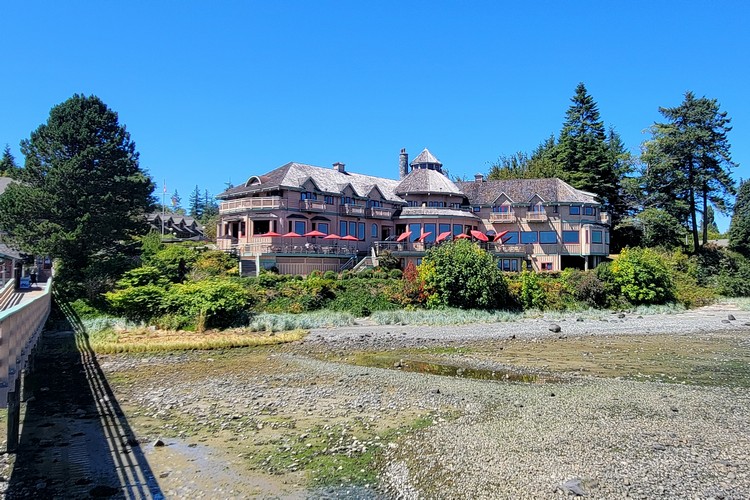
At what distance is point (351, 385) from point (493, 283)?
65.6ft

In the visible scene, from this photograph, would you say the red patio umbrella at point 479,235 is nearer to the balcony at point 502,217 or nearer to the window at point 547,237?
the balcony at point 502,217

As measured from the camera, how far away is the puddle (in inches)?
681

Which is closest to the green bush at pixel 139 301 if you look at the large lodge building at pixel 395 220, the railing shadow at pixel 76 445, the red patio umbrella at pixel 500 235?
the large lodge building at pixel 395 220

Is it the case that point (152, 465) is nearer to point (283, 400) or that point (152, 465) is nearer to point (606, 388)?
point (283, 400)

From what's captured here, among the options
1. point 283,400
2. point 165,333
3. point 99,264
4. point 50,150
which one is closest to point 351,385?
point 283,400

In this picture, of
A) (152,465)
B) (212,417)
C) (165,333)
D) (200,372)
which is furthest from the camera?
(165,333)

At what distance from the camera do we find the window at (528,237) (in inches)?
1810

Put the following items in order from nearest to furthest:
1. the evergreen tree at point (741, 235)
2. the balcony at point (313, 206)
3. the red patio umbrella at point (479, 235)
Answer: the balcony at point (313, 206) < the red patio umbrella at point (479, 235) < the evergreen tree at point (741, 235)

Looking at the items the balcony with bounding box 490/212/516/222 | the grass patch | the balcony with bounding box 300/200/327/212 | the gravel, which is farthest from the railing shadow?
the balcony with bounding box 490/212/516/222

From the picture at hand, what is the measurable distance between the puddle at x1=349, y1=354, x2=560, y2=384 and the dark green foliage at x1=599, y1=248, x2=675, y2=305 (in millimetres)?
22251

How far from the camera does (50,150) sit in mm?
33000

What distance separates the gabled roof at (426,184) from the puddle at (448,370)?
27.7 m

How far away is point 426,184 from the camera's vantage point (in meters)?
47.6

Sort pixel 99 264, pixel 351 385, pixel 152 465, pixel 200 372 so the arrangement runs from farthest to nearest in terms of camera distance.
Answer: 1. pixel 99 264
2. pixel 200 372
3. pixel 351 385
4. pixel 152 465
